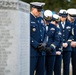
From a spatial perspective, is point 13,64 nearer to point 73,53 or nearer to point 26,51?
point 26,51

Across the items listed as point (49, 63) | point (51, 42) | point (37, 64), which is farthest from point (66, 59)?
point (37, 64)

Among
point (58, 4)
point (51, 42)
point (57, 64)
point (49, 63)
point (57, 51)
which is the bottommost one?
point (57, 64)

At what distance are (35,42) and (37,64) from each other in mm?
656

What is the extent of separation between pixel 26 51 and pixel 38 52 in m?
1.90

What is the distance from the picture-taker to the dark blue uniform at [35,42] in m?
11.4

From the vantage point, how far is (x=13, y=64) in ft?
30.4

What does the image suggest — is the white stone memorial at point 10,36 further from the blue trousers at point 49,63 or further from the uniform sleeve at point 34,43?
the blue trousers at point 49,63

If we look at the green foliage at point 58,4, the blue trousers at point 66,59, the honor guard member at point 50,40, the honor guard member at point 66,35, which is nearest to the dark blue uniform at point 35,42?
the honor guard member at point 50,40

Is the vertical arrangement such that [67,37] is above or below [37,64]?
above

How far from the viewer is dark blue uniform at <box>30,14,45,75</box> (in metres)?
11.4

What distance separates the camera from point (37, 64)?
1179 cm

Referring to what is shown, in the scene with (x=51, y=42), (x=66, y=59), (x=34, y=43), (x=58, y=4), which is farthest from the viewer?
(x=58, y=4)

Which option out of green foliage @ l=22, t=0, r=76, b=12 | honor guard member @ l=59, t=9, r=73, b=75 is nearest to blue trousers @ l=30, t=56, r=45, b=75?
honor guard member @ l=59, t=9, r=73, b=75

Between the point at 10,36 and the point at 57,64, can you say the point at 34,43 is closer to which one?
the point at 57,64
